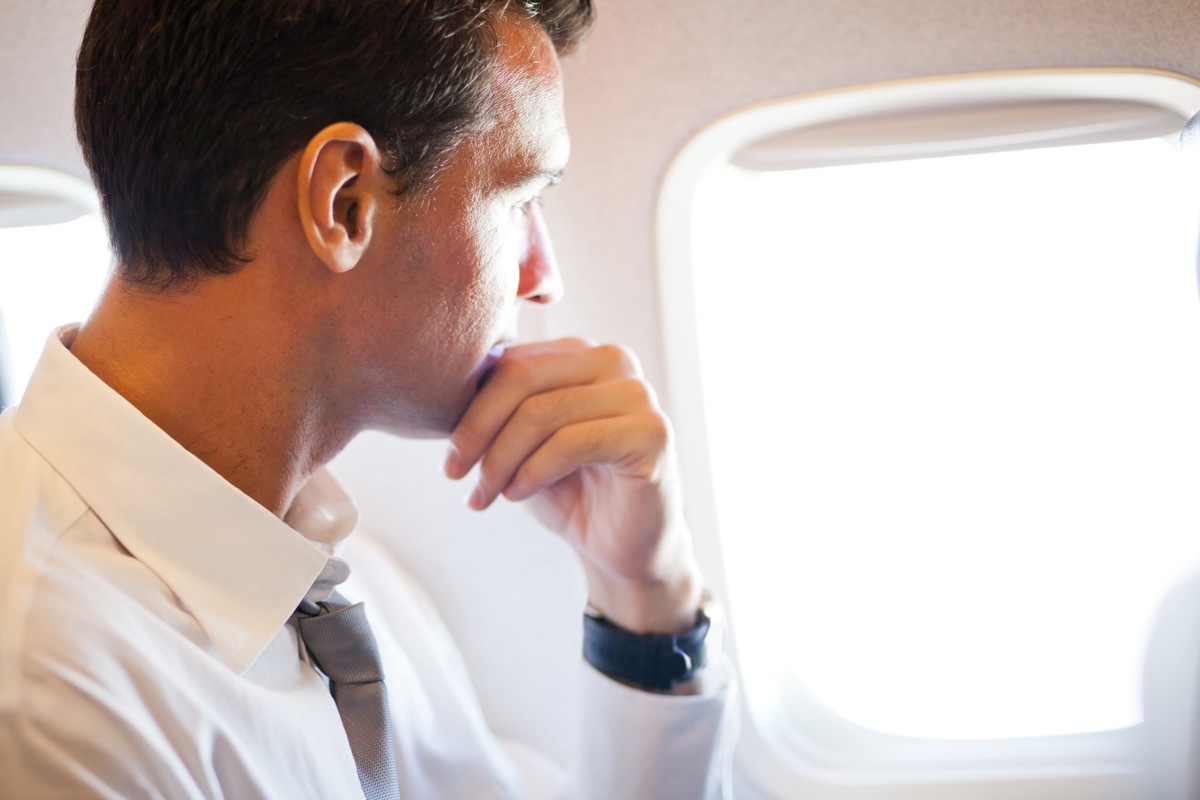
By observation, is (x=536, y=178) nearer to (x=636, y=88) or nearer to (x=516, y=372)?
(x=516, y=372)

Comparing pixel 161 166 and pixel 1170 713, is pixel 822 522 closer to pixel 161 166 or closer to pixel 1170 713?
pixel 1170 713

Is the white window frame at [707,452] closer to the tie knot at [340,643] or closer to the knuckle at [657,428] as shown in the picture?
the knuckle at [657,428]

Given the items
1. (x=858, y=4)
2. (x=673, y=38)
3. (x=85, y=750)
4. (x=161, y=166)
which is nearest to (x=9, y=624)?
(x=85, y=750)

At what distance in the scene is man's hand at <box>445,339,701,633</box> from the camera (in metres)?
1.37

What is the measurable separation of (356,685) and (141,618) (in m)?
0.28

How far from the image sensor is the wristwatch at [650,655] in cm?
152

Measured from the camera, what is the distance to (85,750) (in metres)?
0.90

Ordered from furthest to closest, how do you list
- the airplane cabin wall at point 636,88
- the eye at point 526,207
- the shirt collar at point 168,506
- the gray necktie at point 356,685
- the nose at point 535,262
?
the airplane cabin wall at point 636,88, the nose at point 535,262, the eye at point 526,207, the gray necktie at point 356,685, the shirt collar at point 168,506

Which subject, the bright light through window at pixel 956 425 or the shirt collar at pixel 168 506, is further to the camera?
the bright light through window at pixel 956 425

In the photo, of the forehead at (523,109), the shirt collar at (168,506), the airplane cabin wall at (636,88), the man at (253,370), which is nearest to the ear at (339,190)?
the man at (253,370)

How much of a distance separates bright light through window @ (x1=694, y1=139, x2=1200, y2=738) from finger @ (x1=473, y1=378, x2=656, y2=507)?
47 cm

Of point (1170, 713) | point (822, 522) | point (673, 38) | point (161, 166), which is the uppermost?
point (673, 38)

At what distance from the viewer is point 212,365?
1142 millimetres

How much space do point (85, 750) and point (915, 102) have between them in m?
1.51
